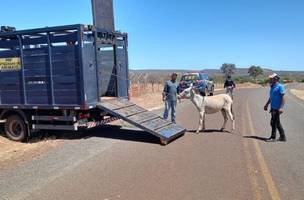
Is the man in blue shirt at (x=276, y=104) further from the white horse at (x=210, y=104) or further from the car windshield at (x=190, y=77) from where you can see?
the car windshield at (x=190, y=77)

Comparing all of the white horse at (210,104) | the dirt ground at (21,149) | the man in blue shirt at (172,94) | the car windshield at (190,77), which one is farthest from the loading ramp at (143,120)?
the car windshield at (190,77)

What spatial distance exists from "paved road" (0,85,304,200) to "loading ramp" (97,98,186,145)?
1.00ft

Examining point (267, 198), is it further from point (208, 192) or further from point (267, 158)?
point (267, 158)

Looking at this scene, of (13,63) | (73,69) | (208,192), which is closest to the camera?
(208,192)

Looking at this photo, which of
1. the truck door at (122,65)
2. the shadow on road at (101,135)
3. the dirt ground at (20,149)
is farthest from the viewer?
the truck door at (122,65)

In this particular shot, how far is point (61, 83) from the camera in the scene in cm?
1324

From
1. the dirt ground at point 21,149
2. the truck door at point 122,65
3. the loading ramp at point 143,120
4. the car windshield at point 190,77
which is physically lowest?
the dirt ground at point 21,149

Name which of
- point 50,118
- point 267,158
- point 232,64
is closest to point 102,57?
point 50,118

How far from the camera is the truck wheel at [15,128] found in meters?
14.3

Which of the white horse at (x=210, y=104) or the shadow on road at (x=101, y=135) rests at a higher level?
the white horse at (x=210, y=104)

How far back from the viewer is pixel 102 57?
14430 mm

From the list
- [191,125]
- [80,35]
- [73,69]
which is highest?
[80,35]

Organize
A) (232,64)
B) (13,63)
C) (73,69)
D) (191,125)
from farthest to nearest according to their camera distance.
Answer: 1. (232,64)
2. (191,125)
3. (13,63)
4. (73,69)

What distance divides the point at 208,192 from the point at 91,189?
2013 millimetres
